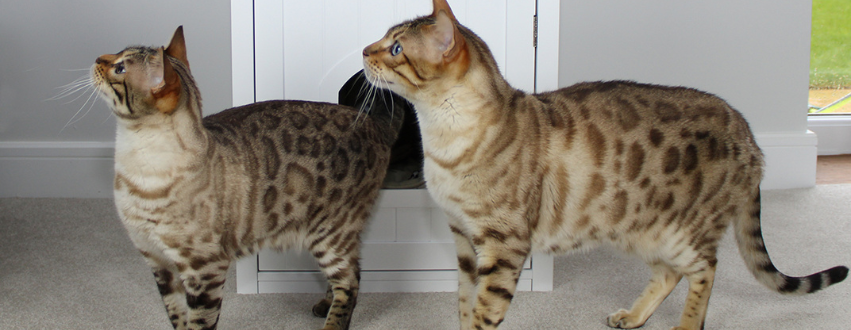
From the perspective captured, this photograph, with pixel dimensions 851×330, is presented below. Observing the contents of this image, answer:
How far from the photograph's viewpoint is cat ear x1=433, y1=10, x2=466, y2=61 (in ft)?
4.29

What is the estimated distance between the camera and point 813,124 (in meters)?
3.69

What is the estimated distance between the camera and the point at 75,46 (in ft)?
9.77

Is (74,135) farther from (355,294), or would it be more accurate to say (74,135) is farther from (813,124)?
(813,124)

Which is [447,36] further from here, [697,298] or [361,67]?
[697,298]

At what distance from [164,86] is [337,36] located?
75 centimetres

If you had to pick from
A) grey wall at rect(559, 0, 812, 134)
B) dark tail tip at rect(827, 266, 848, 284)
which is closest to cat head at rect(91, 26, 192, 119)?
dark tail tip at rect(827, 266, 848, 284)

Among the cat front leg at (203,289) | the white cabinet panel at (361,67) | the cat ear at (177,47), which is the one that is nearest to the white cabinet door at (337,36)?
the white cabinet panel at (361,67)

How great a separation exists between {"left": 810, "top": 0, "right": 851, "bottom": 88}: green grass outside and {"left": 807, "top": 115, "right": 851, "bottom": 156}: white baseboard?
0.23m

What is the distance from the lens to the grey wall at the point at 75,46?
294cm

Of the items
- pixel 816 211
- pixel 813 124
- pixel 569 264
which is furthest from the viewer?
pixel 813 124

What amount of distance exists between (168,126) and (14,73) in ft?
6.83

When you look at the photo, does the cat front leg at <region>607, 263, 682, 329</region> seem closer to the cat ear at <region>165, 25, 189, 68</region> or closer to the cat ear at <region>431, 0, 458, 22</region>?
the cat ear at <region>431, 0, 458, 22</region>

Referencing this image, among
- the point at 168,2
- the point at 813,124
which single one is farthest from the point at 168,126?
the point at 813,124

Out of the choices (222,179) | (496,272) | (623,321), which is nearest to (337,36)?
(222,179)
